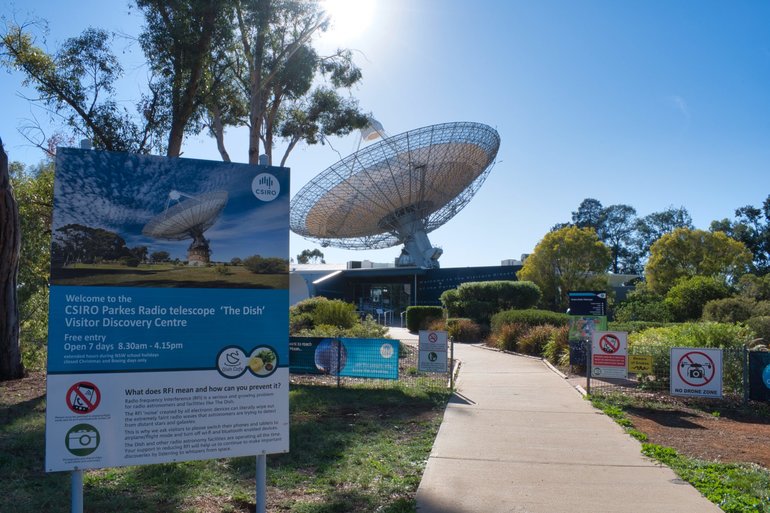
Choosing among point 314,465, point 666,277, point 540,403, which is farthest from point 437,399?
point 666,277

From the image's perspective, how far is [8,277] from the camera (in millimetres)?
13555

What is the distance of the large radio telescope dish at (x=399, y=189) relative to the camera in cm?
3669

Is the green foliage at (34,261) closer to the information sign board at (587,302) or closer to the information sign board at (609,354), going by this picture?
the information sign board at (609,354)

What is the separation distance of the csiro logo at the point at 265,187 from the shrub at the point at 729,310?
24.1 metres

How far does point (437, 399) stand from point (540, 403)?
196cm

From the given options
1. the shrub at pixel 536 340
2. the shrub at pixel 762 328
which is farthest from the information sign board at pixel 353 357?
the shrub at pixel 762 328

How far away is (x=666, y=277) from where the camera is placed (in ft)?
144

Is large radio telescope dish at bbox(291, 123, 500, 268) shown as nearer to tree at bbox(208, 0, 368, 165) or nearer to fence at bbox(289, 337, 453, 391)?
tree at bbox(208, 0, 368, 165)

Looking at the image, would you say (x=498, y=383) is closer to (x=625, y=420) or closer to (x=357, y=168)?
(x=625, y=420)

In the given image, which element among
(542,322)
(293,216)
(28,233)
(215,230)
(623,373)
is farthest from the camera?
(293,216)

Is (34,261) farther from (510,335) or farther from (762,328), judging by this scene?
(762,328)

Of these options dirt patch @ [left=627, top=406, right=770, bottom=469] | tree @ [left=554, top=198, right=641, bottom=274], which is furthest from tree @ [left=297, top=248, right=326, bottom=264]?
dirt patch @ [left=627, top=406, right=770, bottom=469]

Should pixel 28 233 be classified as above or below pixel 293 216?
below

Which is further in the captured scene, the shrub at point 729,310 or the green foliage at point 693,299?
the green foliage at point 693,299
